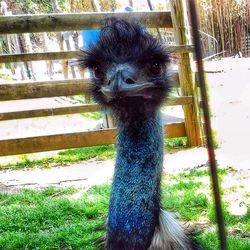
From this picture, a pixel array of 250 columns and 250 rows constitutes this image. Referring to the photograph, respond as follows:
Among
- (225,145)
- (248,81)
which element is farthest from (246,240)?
(248,81)

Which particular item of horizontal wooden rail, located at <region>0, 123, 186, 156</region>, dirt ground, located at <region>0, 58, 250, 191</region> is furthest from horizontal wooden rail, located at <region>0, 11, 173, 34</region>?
dirt ground, located at <region>0, 58, 250, 191</region>

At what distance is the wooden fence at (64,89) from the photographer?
4.18m

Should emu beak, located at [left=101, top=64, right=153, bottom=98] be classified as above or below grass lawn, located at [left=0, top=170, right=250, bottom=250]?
above

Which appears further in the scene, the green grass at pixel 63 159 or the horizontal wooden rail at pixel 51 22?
the green grass at pixel 63 159

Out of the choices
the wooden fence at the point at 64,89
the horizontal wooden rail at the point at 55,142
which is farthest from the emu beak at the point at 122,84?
the horizontal wooden rail at the point at 55,142

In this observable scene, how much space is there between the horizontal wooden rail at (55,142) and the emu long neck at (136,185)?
271 centimetres

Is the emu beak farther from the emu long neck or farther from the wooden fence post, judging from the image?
the wooden fence post

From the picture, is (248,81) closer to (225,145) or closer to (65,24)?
(225,145)

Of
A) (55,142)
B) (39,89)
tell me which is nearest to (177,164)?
(55,142)

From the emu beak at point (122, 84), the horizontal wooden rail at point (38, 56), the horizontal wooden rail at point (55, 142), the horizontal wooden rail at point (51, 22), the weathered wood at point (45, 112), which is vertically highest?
the horizontal wooden rail at point (51, 22)

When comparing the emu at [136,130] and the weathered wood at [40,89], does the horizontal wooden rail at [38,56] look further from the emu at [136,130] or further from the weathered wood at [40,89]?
the emu at [136,130]

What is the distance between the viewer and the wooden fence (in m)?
4.18

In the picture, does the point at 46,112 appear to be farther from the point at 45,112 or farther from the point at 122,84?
the point at 122,84

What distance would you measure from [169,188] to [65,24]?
4.98ft
